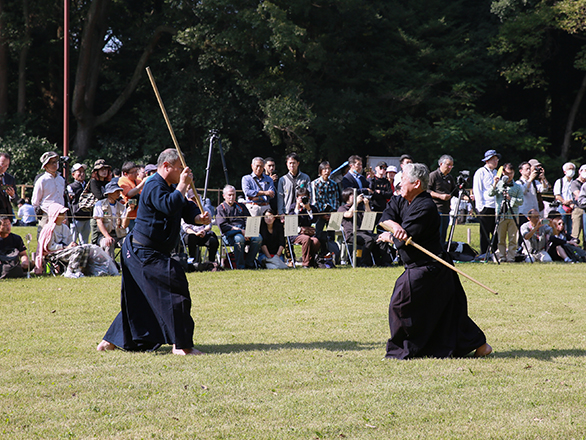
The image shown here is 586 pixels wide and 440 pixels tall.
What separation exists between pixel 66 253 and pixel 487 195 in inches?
322

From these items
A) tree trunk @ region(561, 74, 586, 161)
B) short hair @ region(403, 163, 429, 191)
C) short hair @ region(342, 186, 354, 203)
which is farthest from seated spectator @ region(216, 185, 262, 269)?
tree trunk @ region(561, 74, 586, 161)

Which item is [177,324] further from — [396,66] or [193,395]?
[396,66]

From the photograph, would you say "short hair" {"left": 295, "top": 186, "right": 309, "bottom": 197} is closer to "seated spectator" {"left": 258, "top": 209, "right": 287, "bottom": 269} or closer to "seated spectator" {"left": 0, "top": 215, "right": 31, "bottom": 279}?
"seated spectator" {"left": 258, "top": 209, "right": 287, "bottom": 269}

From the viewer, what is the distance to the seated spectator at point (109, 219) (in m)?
10.9

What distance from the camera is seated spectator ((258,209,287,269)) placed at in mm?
11930

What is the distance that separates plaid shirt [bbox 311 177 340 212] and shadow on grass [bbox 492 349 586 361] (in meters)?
7.09

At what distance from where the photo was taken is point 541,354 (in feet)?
18.5

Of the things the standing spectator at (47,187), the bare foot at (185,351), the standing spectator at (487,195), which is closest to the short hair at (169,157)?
the bare foot at (185,351)

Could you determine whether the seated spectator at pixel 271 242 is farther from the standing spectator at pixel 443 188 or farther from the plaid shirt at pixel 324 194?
the standing spectator at pixel 443 188

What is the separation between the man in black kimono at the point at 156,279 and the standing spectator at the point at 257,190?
6.19 metres

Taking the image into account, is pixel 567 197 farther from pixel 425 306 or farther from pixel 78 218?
pixel 425 306

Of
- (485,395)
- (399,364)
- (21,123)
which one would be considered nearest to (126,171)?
(399,364)

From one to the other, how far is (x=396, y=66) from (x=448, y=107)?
298 centimetres

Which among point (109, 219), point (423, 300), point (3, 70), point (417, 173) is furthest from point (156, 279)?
point (3, 70)
